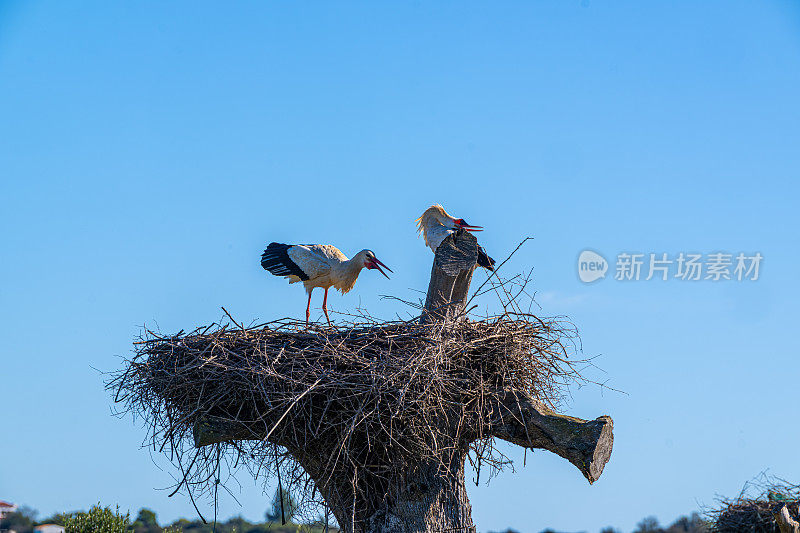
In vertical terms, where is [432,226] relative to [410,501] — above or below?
above

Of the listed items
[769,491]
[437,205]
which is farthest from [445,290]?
[769,491]

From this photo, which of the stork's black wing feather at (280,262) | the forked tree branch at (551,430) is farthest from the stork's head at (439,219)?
the forked tree branch at (551,430)

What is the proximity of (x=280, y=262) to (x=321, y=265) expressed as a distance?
1.95 feet

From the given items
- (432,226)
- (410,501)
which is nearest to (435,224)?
(432,226)

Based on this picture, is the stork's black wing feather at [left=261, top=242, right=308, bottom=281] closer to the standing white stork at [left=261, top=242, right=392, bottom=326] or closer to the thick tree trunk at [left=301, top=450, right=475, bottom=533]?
the standing white stork at [left=261, top=242, right=392, bottom=326]

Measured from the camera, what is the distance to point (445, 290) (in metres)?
7.11

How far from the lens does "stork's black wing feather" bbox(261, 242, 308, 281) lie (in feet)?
32.0

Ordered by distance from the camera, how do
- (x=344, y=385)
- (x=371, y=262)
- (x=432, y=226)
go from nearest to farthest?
(x=344, y=385) < (x=371, y=262) < (x=432, y=226)

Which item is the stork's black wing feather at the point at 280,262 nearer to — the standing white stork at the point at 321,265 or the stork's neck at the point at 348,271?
the standing white stork at the point at 321,265

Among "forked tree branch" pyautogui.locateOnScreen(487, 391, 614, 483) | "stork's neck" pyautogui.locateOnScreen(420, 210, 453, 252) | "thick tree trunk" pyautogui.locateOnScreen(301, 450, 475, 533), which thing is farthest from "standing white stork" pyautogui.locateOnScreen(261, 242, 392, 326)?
"forked tree branch" pyautogui.locateOnScreen(487, 391, 614, 483)

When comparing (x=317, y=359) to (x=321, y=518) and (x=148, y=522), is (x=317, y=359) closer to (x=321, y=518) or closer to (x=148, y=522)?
(x=321, y=518)

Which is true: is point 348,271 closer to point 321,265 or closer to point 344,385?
point 321,265

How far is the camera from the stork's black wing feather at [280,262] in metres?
9.74

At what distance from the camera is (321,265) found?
960 cm
